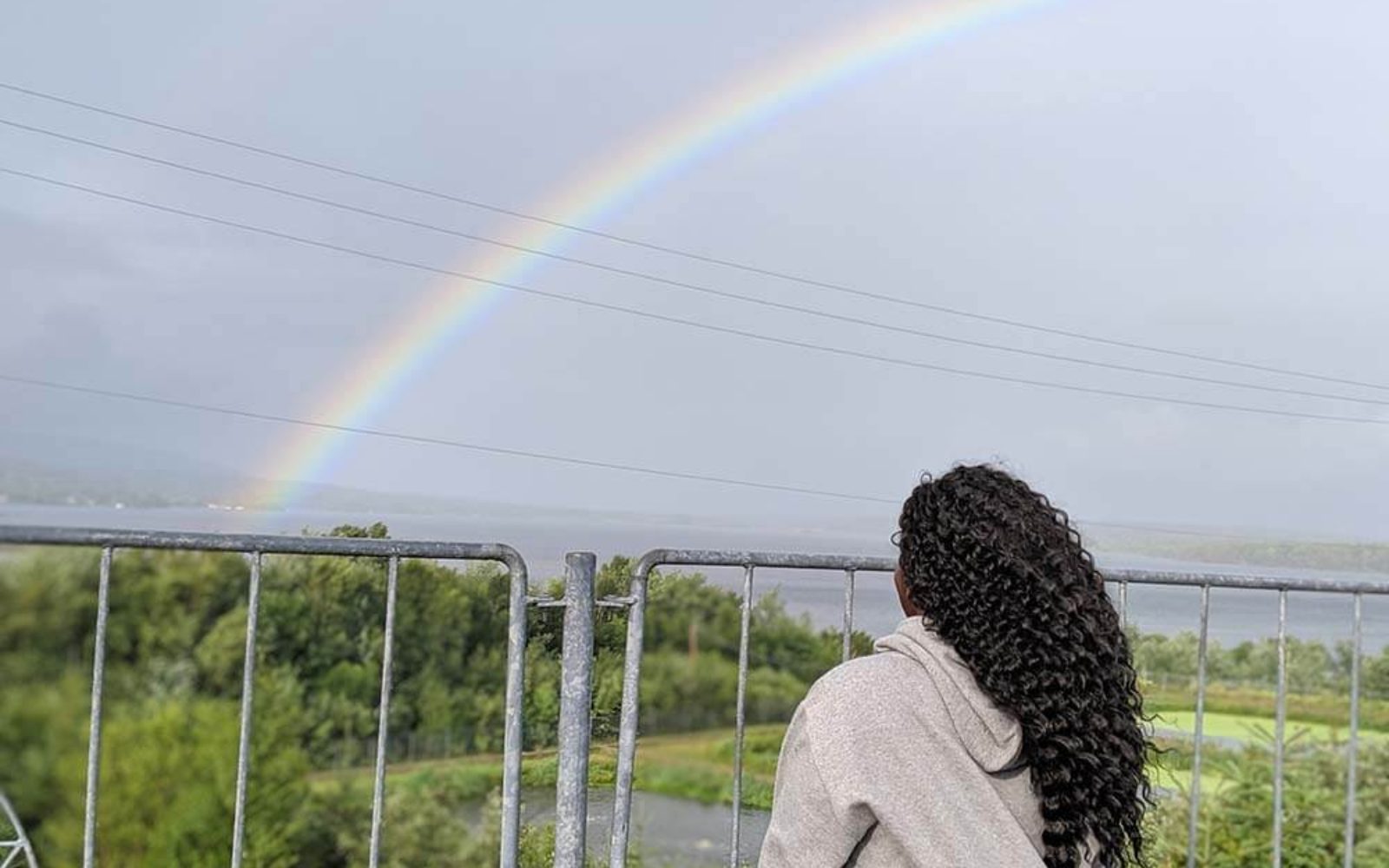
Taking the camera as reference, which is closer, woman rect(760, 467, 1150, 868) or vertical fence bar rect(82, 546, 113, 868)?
woman rect(760, 467, 1150, 868)

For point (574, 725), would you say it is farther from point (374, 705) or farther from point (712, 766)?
point (374, 705)

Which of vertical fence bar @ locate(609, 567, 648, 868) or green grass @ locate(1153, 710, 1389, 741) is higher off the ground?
vertical fence bar @ locate(609, 567, 648, 868)

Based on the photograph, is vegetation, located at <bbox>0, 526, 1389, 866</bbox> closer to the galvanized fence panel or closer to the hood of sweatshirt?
the galvanized fence panel

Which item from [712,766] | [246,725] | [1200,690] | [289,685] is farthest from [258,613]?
[712,766]

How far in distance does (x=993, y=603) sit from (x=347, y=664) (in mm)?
5710

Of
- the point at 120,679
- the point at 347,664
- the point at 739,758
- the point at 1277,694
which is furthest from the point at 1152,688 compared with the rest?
the point at 347,664

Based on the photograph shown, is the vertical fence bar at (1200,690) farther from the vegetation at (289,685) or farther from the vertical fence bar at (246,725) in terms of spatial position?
the vertical fence bar at (246,725)

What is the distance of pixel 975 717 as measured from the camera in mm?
2314

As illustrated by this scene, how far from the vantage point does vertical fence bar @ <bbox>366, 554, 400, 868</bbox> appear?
2.75m

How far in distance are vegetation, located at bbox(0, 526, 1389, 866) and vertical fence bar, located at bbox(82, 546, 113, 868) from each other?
6 cm

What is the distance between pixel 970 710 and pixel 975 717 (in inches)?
0.6

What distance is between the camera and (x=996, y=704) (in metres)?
2.33

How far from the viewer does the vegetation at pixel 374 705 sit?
2910 mm

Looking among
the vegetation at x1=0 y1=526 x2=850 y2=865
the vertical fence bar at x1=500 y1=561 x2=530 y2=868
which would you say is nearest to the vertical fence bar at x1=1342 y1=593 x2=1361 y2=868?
the vegetation at x1=0 y1=526 x2=850 y2=865
